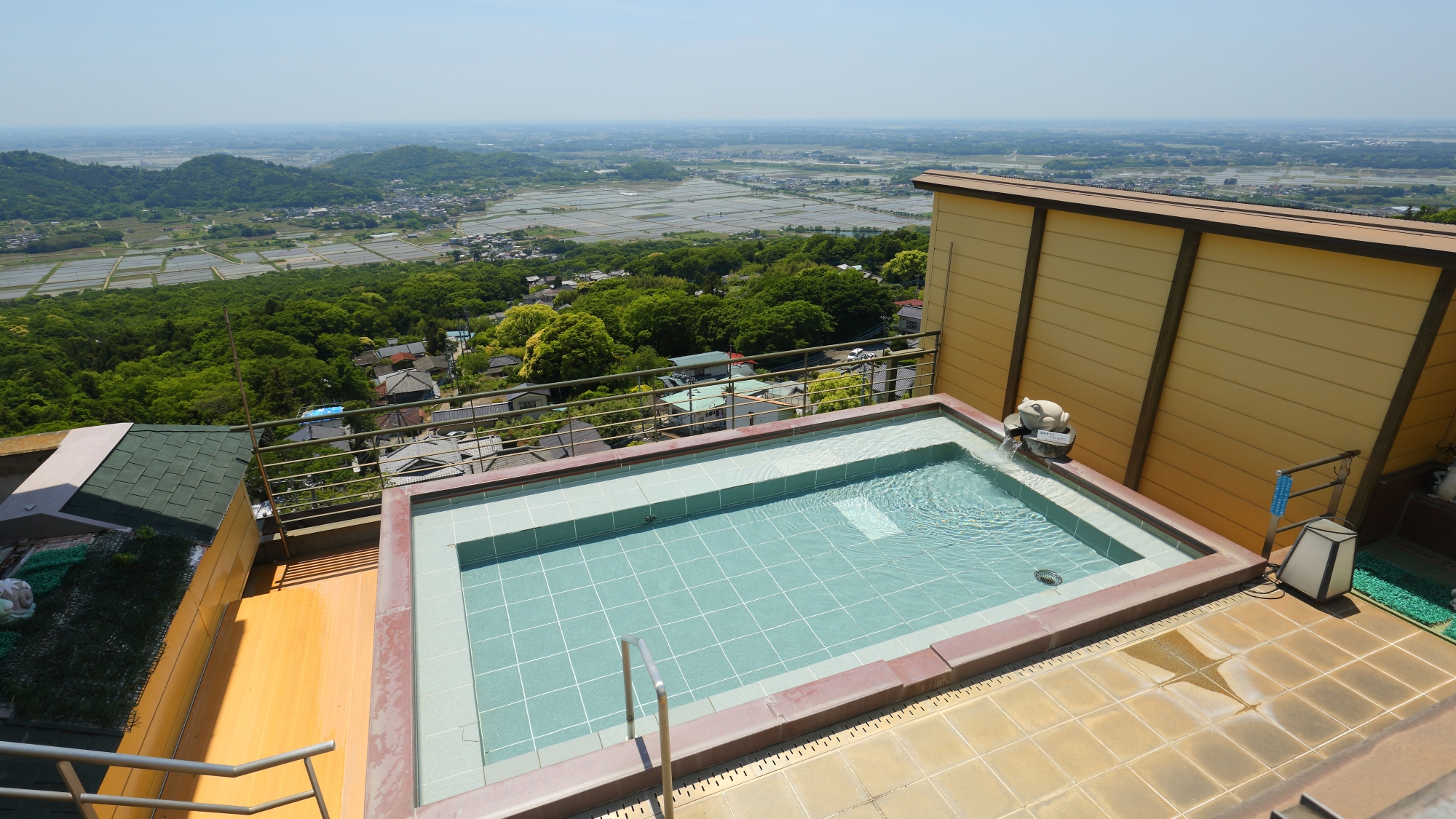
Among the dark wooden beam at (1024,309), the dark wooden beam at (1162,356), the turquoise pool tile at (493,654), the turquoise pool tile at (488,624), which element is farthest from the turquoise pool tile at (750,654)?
the dark wooden beam at (1024,309)

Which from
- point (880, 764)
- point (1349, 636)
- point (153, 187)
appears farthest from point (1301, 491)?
point (153, 187)

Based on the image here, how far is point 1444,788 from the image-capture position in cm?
128

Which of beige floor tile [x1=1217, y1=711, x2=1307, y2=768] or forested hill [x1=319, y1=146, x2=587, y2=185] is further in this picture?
forested hill [x1=319, y1=146, x2=587, y2=185]

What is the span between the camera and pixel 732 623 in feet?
13.0

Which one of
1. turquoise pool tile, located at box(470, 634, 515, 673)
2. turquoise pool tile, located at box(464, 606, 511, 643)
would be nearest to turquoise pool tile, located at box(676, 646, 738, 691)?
turquoise pool tile, located at box(470, 634, 515, 673)

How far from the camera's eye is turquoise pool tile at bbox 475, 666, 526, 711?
11.3 feet

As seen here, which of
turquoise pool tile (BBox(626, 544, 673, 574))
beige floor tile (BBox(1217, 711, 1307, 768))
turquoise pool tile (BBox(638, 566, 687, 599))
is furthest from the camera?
turquoise pool tile (BBox(626, 544, 673, 574))

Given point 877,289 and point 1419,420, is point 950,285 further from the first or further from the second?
point 877,289

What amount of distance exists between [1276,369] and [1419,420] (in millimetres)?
742

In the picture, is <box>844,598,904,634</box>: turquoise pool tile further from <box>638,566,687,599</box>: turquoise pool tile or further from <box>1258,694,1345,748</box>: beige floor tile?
<box>1258,694,1345,748</box>: beige floor tile

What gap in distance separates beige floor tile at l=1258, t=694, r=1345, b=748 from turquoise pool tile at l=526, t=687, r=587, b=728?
3.25m

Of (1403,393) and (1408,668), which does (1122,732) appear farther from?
(1403,393)

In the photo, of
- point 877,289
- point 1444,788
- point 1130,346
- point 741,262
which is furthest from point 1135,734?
point 741,262

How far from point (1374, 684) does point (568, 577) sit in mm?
4414
